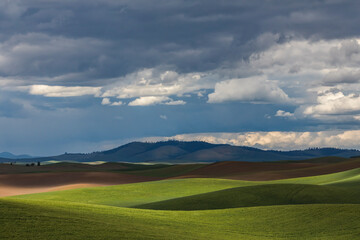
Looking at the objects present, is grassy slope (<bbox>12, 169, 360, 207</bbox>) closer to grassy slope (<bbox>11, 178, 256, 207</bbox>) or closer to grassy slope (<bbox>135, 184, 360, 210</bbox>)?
grassy slope (<bbox>11, 178, 256, 207</bbox>)

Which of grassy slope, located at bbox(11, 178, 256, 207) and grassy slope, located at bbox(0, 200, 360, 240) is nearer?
grassy slope, located at bbox(0, 200, 360, 240)

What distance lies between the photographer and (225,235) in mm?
27344

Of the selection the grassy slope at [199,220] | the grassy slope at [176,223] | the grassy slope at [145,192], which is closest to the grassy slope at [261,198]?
the grassy slope at [199,220]

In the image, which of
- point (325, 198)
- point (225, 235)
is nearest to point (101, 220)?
point (225, 235)

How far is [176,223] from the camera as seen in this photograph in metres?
29.8

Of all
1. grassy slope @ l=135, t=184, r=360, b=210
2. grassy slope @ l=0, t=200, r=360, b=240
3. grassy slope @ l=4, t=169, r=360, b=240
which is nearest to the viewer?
grassy slope @ l=0, t=200, r=360, b=240

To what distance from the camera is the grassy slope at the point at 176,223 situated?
2255 centimetres

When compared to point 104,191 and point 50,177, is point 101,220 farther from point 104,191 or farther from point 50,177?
point 50,177

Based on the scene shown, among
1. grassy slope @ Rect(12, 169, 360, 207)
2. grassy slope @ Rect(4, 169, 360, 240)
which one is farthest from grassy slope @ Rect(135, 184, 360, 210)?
grassy slope @ Rect(12, 169, 360, 207)

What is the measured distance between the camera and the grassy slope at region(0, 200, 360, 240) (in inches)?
888

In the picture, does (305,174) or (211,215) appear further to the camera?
(305,174)

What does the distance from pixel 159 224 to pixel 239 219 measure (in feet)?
22.0

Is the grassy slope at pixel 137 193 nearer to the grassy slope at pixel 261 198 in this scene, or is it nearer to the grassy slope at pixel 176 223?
the grassy slope at pixel 261 198

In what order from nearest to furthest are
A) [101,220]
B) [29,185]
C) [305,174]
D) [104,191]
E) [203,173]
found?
[101,220], [104,191], [29,185], [305,174], [203,173]
